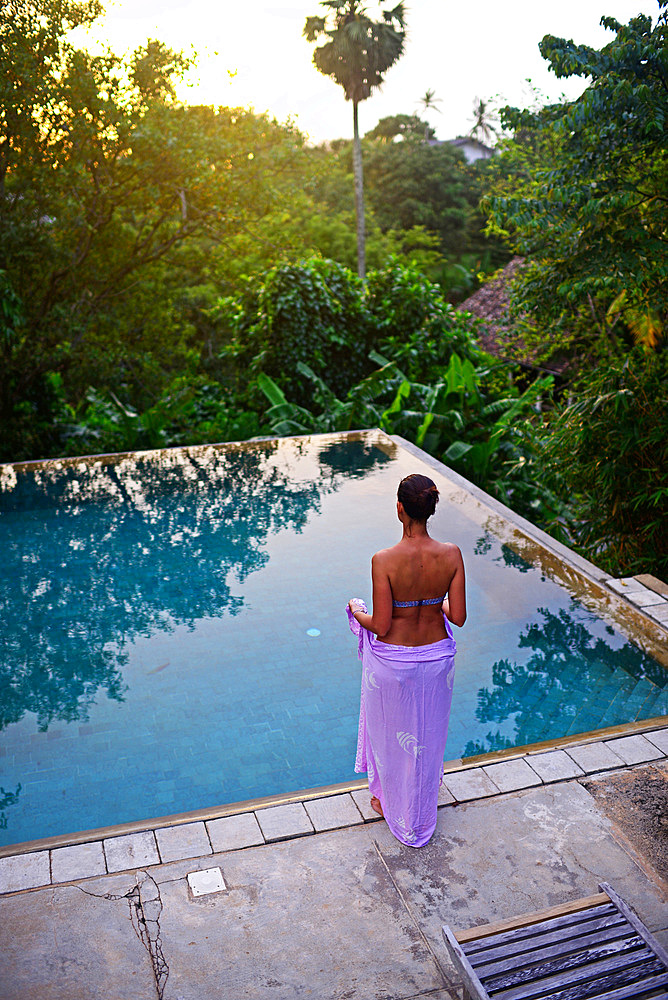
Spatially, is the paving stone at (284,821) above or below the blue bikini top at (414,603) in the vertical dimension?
below

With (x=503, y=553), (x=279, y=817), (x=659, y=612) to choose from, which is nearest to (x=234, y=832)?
(x=279, y=817)

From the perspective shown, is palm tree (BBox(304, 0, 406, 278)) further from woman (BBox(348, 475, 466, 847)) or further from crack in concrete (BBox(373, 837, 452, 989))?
crack in concrete (BBox(373, 837, 452, 989))

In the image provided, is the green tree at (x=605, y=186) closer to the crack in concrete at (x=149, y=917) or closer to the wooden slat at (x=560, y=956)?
the wooden slat at (x=560, y=956)

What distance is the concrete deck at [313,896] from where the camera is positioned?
9.74 ft

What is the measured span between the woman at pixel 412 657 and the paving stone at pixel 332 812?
23 cm

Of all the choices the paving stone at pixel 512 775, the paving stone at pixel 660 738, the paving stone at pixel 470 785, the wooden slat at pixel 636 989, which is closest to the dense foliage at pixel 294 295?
the paving stone at pixel 660 738

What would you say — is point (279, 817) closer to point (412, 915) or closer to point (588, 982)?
point (412, 915)

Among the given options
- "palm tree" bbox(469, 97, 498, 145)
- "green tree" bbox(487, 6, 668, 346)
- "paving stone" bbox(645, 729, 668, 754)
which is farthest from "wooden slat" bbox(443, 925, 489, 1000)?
"palm tree" bbox(469, 97, 498, 145)

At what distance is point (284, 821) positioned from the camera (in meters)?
3.82

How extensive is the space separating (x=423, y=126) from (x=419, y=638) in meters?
45.9

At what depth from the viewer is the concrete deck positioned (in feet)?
9.74

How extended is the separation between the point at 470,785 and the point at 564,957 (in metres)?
1.17

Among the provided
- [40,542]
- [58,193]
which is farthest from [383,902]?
[58,193]

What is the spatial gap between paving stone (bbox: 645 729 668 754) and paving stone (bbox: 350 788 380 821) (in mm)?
1626
